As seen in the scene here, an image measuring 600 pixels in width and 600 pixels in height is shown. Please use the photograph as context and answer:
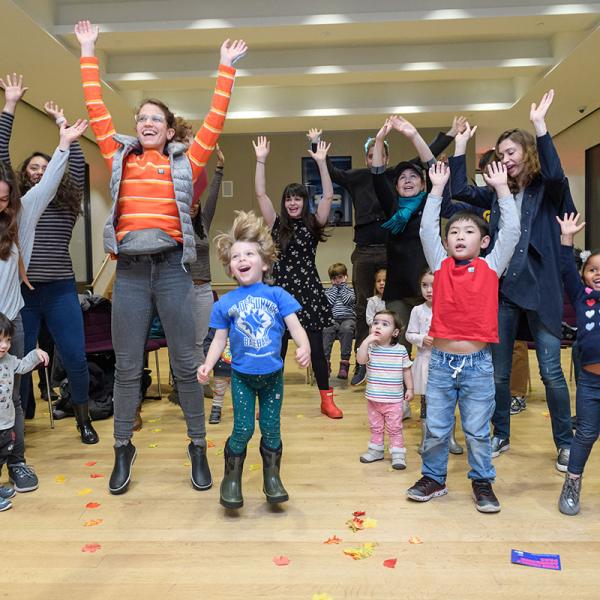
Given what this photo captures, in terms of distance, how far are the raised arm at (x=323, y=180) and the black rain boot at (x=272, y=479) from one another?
5.46ft

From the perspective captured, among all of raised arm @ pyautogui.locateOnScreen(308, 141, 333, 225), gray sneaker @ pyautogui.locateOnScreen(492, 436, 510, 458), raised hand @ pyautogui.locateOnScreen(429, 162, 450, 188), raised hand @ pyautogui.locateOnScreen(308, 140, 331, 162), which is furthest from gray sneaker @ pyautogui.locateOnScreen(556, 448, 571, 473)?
raised hand @ pyautogui.locateOnScreen(308, 140, 331, 162)

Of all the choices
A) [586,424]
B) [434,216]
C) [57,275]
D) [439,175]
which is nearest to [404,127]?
[439,175]

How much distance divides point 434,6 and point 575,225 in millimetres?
4060

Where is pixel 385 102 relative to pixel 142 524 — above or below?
above

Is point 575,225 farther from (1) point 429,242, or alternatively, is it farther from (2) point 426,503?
(2) point 426,503

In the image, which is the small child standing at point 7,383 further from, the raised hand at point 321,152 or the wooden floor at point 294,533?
the raised hand at point 321,152

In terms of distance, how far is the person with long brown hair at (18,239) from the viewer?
2432 mm

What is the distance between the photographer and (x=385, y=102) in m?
8.18

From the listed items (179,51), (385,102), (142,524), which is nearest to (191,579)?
(142,524)

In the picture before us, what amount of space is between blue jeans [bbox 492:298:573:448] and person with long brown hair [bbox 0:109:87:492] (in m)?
2.01

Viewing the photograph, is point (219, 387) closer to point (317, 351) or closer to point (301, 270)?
point (317, 351)

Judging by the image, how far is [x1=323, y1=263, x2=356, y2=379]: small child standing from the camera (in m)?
4.97

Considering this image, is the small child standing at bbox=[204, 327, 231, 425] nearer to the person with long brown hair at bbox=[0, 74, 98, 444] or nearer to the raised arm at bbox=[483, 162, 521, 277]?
the person with long brown hair at bbox=[0, 74, 98, 444]

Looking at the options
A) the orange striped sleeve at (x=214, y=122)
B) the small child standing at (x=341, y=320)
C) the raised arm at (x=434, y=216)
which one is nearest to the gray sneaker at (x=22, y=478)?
the orange striped sleeve at (x=214, y=122)
